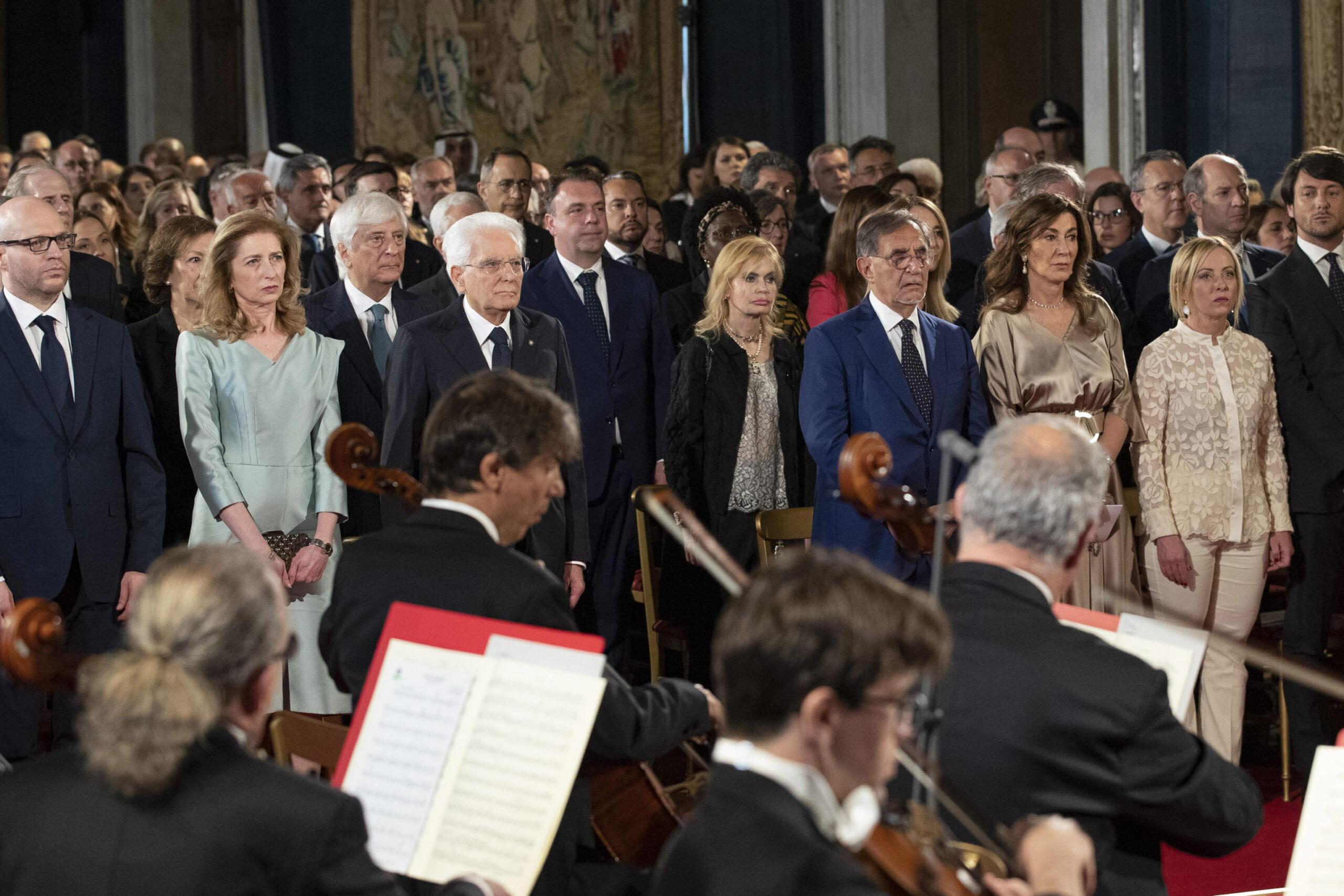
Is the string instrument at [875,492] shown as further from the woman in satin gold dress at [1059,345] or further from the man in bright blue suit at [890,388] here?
the woman in satin gold dress at [1059,345]

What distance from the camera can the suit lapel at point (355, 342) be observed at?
4562 mm

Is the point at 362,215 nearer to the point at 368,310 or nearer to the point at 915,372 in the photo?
the point at 368,310

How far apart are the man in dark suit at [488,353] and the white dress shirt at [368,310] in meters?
0.29

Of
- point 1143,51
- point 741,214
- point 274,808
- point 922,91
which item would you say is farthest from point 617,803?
point 922,91

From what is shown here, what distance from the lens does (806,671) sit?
159 centimetres

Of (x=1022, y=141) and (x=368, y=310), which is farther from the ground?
(x=1022, y=141)

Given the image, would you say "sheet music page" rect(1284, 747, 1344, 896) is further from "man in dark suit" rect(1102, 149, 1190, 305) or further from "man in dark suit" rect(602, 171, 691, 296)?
"man in dark suit" rect(602, 171, 691, 296)

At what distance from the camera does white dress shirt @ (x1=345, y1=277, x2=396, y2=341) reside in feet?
15.4

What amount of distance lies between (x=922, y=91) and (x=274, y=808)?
8504 millimetres

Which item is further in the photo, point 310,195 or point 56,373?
point 310,195

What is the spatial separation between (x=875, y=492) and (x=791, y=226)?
163 inches

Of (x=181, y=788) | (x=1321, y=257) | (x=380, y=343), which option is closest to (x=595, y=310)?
(x=380, y=343)

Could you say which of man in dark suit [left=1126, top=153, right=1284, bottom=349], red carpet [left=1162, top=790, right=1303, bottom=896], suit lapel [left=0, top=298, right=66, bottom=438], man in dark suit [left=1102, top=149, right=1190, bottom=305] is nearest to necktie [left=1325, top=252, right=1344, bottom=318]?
man in dark suit [left=1126, top=153, right=1284, bottom=349]

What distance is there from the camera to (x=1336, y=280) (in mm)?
4863
